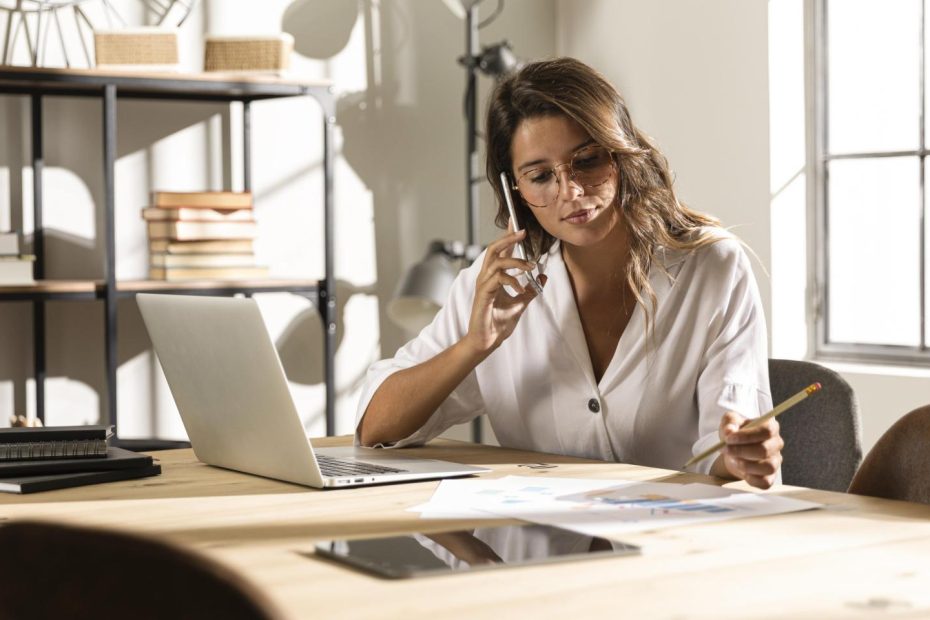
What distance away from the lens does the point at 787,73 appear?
3572 mm

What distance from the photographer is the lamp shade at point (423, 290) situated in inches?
137

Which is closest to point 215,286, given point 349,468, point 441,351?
point 441,351

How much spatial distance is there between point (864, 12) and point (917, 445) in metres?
2.30

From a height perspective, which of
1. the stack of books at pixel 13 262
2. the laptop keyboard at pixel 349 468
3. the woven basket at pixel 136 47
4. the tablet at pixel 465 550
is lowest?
the laptop keyboard at pixel 349 468

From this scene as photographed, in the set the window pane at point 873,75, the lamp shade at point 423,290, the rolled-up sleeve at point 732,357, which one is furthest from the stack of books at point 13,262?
the window pane at point 873,75

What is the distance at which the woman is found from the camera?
1.93 metres

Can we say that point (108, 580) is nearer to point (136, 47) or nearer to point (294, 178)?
point (136, 47)

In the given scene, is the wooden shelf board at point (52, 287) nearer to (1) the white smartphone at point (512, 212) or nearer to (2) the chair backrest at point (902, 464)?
(1) the white smartphone at point (512, 212)

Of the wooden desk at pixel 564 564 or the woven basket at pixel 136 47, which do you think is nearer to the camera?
the wooden desk at pixel 564 564

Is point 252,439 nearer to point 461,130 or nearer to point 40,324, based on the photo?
point 40,324

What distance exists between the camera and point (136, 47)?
3213 millimetres

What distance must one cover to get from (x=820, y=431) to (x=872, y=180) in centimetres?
172

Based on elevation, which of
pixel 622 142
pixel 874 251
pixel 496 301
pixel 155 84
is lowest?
pixel 496 301

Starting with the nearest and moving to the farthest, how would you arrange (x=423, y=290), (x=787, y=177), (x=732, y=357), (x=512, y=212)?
(x=732, y=357), (x=512, y=212), (x=423, y=290), (x=787, y=177)
